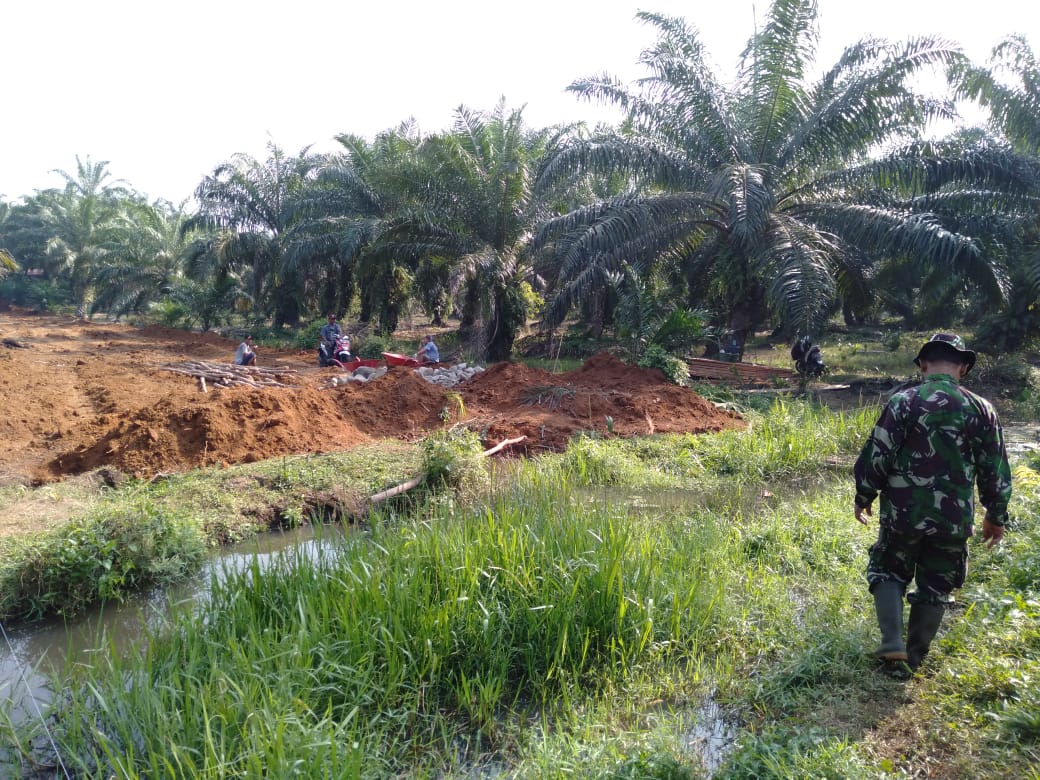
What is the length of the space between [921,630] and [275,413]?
26.0 ft

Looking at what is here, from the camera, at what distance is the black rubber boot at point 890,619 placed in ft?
11.0

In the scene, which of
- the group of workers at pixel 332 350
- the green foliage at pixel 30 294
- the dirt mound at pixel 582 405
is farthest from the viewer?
the green foliage at pixel 30 294

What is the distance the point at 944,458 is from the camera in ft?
10.9

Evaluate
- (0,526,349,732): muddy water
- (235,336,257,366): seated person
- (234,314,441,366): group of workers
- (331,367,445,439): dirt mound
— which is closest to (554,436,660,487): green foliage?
(331,367,445,439): dirt mound

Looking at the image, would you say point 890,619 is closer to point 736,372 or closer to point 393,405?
point 393,405

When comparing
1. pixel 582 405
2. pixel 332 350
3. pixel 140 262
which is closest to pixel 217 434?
pixel 582 405

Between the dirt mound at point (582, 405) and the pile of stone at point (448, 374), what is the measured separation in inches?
26.0

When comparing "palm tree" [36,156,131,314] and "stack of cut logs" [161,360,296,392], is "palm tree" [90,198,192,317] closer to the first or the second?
"palm tree" [36,156,131,314]

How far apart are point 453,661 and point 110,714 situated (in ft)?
5.22

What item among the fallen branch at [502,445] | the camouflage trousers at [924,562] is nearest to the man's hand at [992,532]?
the camouflage trousers at [924,562]

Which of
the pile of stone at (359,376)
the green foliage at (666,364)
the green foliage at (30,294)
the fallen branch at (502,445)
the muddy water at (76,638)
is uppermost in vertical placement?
the green foliage at (30,294)

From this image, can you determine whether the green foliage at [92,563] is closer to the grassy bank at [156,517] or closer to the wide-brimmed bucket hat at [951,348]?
the grassy bank at [156,517]

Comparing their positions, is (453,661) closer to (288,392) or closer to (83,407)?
(288,392)

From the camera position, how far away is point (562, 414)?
1047cm
